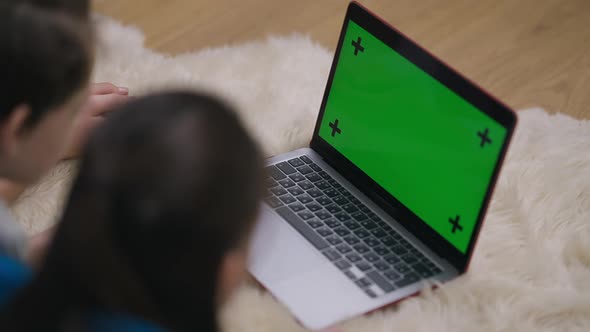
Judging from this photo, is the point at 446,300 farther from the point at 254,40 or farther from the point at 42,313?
the point at 254,40

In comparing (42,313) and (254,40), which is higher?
(42,313)

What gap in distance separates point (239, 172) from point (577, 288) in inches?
21.8

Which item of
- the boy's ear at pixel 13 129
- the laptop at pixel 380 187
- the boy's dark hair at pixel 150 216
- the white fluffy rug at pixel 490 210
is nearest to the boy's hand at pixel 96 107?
the white fluffy rug at pixel 490 210

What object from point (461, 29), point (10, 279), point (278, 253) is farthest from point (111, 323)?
point (461, 29)

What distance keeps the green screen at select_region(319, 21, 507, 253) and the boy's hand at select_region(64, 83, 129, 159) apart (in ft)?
0.93

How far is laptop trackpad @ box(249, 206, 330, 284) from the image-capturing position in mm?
989

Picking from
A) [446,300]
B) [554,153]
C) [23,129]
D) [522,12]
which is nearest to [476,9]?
[522,12]

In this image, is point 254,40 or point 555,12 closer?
point 254,40

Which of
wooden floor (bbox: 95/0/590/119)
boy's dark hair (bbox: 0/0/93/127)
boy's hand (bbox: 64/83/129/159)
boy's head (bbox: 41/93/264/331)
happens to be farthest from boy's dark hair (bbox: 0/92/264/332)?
wooden floor (bbox: 95/0/590/119)

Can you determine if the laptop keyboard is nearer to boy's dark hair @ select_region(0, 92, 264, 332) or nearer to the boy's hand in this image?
the boy's hand

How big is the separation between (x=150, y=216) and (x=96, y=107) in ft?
1.93

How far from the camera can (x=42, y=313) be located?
656mm

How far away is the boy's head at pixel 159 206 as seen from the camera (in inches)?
24.7

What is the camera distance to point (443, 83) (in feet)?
3.21
